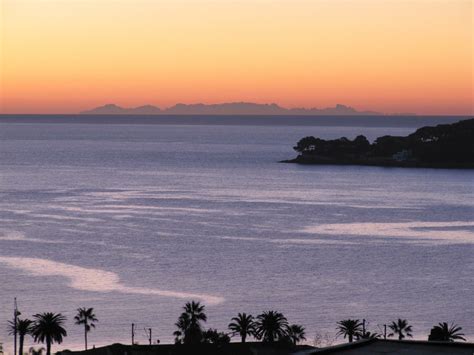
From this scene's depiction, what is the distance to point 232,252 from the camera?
76688 millimetres

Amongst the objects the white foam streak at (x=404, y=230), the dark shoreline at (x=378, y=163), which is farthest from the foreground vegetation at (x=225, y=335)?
the dark shoreline at (x=378, y=163)

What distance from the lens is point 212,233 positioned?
88.0m

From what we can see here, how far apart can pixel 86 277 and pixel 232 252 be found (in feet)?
46.8

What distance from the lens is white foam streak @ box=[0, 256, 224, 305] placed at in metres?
60.0

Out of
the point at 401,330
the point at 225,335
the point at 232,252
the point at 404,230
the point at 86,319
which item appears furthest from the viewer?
the point at 404,230

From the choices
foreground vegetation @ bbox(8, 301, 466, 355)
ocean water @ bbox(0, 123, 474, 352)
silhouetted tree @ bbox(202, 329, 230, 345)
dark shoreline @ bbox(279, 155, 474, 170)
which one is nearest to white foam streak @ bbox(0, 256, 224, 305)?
ocean water @ bbox(0, 123, 474, 352)

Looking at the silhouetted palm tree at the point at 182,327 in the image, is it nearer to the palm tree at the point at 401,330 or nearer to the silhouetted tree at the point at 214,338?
the silhouetted tree at the point at 214,338

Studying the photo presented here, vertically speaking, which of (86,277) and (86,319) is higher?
(86,277)

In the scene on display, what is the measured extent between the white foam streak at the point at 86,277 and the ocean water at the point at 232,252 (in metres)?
0.11

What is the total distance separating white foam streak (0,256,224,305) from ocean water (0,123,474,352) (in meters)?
0.11

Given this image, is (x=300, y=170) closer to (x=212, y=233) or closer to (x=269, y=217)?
(x=269, y=217)

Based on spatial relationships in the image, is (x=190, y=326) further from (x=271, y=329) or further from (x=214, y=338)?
(x=271, y=329)

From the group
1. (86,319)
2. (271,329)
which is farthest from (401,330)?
(86,319)

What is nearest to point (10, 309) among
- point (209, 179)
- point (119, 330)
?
point (119, 330)
